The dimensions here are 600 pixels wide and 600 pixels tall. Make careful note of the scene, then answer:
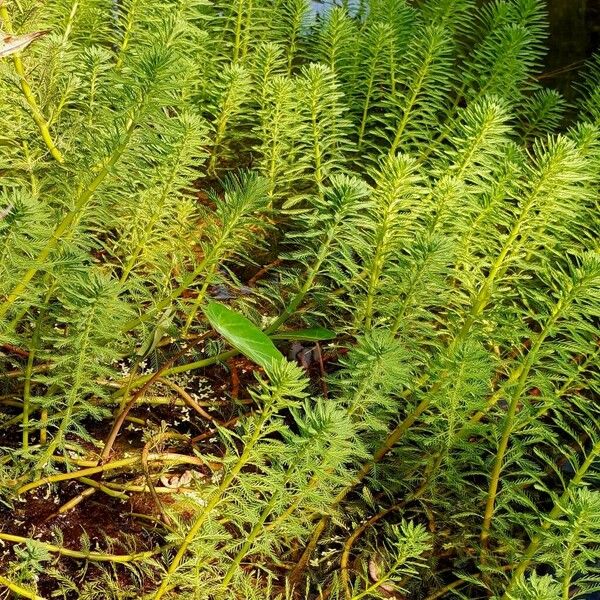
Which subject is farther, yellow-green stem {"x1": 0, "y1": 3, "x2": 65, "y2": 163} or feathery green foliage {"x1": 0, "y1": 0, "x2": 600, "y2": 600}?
yellow-green stem {"x1": 0, "y1": 3, "x2": 65, "y2": 163}

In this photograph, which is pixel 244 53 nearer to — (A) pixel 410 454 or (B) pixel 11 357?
(B) pixel 11 357

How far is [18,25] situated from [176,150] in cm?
65

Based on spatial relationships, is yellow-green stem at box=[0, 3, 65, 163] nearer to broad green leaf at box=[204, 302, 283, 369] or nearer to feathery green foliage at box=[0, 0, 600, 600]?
feathery green foliage at box=[0, 0, 600, 600]

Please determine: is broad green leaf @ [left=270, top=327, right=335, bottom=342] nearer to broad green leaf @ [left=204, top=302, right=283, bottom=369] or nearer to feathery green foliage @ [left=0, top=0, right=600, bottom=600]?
feathery green foliage @ [left=0, top=0, right=600, bottom=600]

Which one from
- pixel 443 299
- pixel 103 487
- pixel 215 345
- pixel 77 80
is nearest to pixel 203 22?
pixel 77 80

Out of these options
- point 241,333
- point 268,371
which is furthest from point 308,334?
point 268,371

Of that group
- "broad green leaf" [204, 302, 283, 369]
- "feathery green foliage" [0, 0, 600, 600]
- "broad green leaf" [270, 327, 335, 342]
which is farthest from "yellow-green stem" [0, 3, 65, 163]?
"broad green leaf" [270, 327, 335, 342]

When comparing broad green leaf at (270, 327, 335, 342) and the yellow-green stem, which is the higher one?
the yellow-green stem

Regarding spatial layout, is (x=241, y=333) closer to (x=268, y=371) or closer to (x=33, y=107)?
(x=268, y=371)

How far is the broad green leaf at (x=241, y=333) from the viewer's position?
170 centimetres

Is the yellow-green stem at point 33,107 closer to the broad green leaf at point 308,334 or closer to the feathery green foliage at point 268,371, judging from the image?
the feathery green foliage at point 268,371

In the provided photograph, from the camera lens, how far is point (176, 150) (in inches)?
72.9

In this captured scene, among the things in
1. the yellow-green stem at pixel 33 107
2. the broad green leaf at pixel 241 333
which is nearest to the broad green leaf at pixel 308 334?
the broad green leaf at pixel 241 333

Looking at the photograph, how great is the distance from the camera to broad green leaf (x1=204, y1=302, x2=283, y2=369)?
170 centimetres
